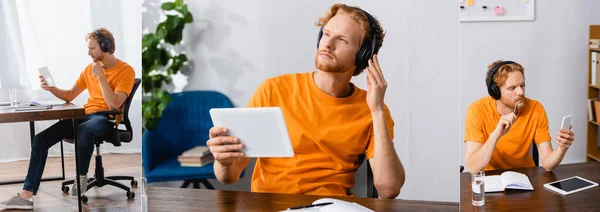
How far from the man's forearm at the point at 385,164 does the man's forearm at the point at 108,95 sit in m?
1.69

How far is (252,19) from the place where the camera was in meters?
1.67

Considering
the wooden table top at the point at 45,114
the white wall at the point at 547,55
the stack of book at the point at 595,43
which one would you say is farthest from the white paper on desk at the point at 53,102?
the stack of book at the point at 595,43

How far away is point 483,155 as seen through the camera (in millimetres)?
2352

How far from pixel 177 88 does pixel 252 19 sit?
0.83ft

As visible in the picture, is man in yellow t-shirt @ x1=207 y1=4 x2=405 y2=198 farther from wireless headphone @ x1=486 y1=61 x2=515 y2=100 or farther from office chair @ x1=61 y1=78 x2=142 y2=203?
office chair @ x1=61 y1=78 x2=142 y2=203

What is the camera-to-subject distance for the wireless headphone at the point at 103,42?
121 inches

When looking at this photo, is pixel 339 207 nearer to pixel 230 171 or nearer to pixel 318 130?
pixel 318 130

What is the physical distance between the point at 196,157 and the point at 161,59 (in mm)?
256

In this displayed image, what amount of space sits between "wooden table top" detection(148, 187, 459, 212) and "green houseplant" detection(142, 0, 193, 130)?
0.18 metres

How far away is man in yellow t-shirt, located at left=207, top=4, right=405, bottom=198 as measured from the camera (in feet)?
5.22

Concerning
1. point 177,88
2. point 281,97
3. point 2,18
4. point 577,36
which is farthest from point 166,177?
point 2,18

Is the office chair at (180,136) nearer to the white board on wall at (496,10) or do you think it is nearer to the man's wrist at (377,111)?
the man's wrist at (377,111)

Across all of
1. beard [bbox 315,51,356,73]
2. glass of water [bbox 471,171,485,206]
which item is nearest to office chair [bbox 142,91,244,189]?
beard [bbox 315,51,356,73]

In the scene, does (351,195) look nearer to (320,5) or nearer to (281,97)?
(281,97)
